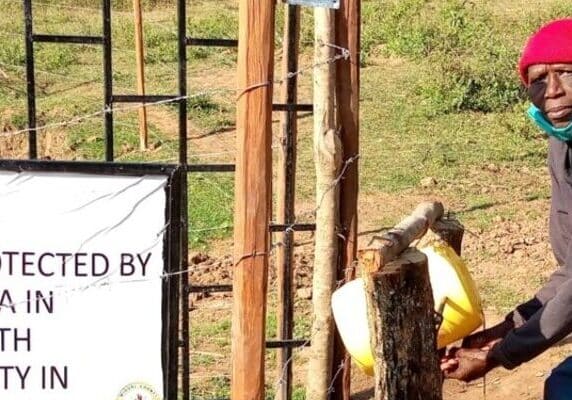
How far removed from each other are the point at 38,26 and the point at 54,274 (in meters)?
13.2

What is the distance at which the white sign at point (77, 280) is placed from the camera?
131 inches

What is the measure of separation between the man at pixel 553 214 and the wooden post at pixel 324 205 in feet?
2.62

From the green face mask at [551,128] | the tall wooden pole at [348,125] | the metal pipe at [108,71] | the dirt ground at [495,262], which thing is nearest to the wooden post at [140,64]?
the dirt ground at [495,262]

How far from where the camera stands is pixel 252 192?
3.02 m

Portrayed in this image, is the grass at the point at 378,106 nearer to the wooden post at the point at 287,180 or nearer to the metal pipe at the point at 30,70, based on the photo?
the wooden post at the point at 287,180

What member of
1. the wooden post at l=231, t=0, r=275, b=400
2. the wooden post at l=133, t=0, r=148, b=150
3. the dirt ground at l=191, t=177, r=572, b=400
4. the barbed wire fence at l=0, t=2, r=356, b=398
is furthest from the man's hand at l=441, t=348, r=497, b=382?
the wooden post at l=133, t=0, r=148, b=150

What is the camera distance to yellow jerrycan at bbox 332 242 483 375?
11.0 ft

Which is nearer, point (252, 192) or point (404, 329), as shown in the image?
point (252, 192)

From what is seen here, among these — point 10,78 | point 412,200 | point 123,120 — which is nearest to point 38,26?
point 10,78

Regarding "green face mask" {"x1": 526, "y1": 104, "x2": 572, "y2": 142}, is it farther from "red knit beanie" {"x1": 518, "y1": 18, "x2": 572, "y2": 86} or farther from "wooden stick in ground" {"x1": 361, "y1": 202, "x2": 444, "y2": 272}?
"wooden stick in ground" {"x1": 361, "y1": 202, "x2": 444, "y2": 272}

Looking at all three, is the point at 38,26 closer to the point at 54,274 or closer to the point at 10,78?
the point at 10,78

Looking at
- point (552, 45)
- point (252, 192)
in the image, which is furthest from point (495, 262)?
point (252, 192)

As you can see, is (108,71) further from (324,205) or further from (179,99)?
(324,205)

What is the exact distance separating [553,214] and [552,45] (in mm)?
548
